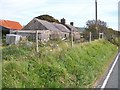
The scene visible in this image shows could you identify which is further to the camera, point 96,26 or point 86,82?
point 96,26

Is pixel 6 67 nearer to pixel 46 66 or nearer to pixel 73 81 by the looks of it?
pixel 46 66

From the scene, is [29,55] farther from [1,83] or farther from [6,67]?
[1,83]

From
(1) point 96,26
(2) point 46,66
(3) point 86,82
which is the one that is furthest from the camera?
(1) point 96,26

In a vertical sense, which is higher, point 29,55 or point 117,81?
point 29,55

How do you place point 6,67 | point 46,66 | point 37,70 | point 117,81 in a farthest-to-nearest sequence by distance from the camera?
1. point 117,81
2. point 46,66
3. point 37,70
4. point 6,67

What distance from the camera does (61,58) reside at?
14.4 meters

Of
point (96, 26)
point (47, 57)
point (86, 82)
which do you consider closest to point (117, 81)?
point (86, 82)

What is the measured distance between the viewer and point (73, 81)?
1198 cm

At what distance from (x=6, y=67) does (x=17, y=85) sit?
1045 mm

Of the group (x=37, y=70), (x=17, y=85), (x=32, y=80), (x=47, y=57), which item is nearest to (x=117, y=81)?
(x=47, y=57)

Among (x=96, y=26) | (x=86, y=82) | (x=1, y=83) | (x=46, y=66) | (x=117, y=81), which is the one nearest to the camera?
(x=1, y=83)

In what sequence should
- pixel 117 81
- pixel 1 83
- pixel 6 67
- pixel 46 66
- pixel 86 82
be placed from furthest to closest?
pixel 117 81 < pixel 86 82 < pixel 46 66 < pixel 6 67 < pixel 1 83

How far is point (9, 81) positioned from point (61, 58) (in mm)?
5648

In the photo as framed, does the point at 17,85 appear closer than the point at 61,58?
Yes
